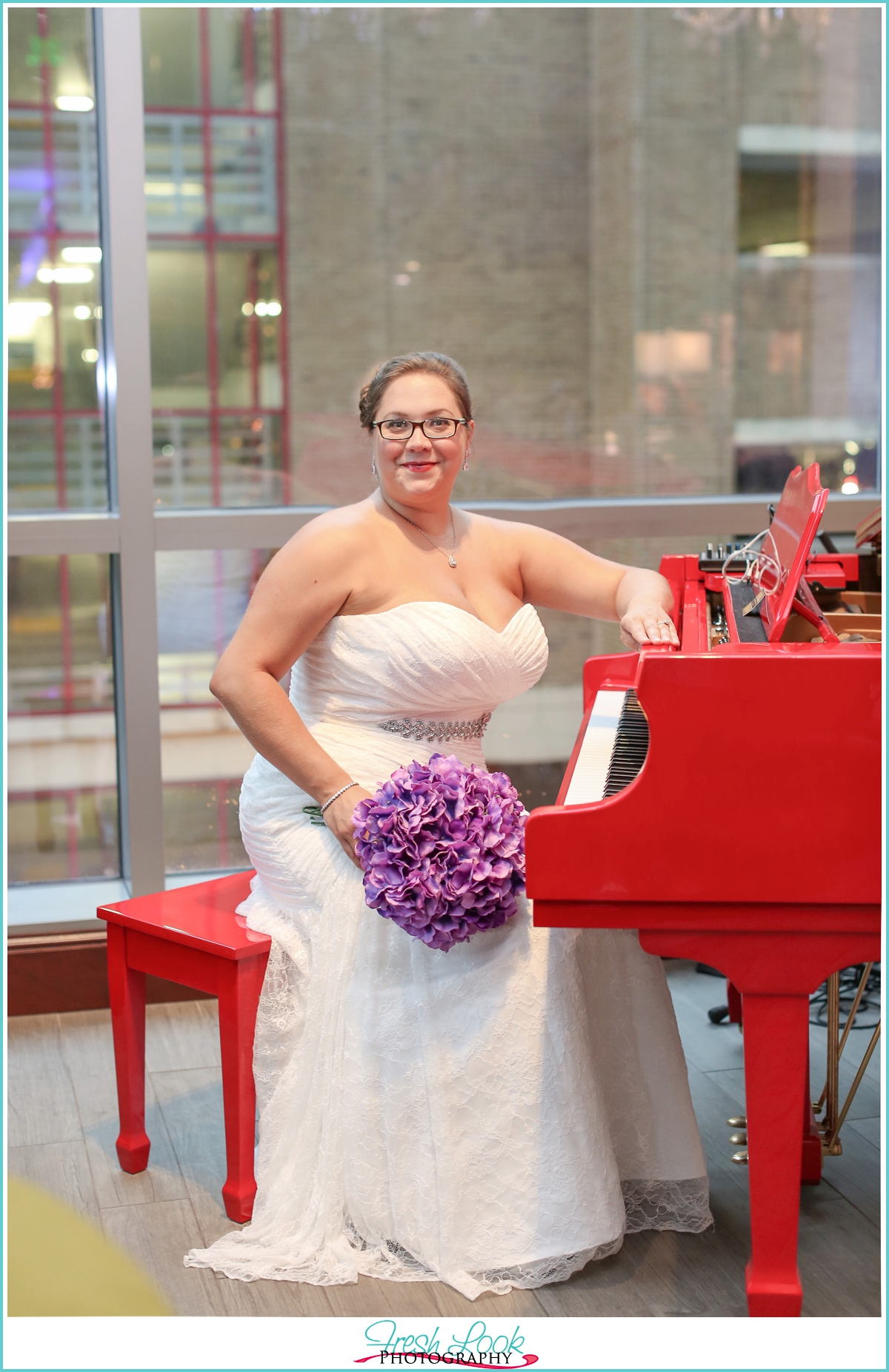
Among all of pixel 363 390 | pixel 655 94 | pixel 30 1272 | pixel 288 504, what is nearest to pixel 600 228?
pixel 655 94

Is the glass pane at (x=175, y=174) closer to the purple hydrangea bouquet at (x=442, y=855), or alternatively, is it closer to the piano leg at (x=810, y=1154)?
the purple hydrangea bouquet at (x=442, y=855)

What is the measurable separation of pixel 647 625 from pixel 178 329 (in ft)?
6.76

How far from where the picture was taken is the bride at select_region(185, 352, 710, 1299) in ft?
6.70

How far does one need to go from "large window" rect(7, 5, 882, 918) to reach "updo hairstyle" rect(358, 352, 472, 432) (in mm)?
1024

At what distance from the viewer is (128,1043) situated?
96.5 inches

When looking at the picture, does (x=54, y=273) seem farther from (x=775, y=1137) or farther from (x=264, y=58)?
(x=775, y=1137)

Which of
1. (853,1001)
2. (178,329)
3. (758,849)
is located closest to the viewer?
(758,849)

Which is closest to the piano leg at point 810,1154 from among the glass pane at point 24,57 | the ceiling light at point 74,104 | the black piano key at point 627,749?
the black piano key at point 627,749

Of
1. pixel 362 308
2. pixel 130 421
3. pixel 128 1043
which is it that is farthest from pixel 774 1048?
pixel 362 308

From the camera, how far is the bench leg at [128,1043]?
2449 millimetres

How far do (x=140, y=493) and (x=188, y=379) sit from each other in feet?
2.01

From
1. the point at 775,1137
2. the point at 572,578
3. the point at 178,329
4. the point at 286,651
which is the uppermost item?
the point at 178,329

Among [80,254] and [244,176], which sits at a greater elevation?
[244,176]

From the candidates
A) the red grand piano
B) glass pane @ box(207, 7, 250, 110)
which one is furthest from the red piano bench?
glass pane @ box(207, 7, 250, 110)
